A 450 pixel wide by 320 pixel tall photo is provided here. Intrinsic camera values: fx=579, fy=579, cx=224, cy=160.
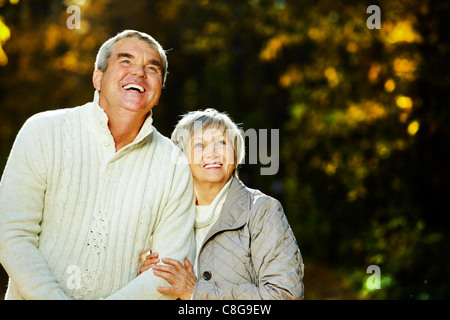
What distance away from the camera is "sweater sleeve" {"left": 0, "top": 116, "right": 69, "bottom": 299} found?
8.02ft

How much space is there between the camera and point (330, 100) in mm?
8680

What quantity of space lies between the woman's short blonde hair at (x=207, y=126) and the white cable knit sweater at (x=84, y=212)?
38 cm

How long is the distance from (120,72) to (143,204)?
0.65m

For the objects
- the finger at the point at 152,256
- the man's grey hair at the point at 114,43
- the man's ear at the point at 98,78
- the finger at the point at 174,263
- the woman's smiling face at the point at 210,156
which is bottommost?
the finger at the point at 174,263

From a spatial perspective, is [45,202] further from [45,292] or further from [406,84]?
[406,84]

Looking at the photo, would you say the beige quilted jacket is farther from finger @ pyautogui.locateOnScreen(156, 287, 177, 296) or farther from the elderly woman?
finger @ pyautogui.locateOnScreen(156, 287, 177, 296)

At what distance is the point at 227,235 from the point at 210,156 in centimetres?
43

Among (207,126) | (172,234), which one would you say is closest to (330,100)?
(207,126)

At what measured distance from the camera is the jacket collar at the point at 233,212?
9.39ft

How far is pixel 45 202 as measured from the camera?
2.58 meters

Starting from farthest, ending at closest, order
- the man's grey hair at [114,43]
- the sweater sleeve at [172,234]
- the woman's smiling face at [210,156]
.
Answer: the woman's smiling face at [210,156] → the man's grey hair at [114,43] → the sweater sleeve at [172,234]

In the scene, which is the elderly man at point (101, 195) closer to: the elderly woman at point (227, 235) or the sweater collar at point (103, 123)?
the sweater collar at point (103, 123)

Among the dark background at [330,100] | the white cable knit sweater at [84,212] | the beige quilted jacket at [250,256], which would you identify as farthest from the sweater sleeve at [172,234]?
the dark background at [330,100]

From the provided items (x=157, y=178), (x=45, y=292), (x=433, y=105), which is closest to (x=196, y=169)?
(x=157, y=178)
